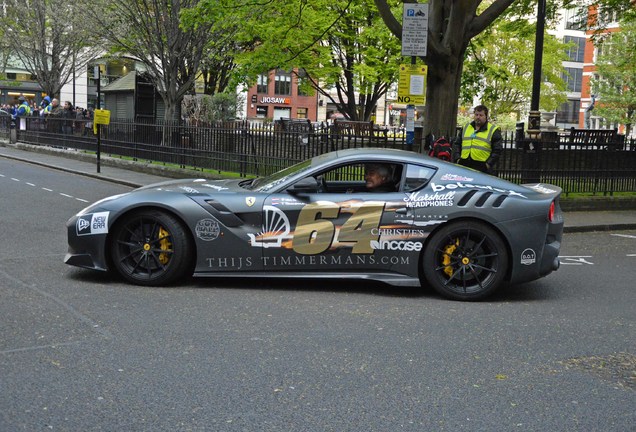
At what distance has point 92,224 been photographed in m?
7.14

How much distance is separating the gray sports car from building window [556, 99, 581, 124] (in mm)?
81388

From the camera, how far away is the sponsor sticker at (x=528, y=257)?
7.03 meters

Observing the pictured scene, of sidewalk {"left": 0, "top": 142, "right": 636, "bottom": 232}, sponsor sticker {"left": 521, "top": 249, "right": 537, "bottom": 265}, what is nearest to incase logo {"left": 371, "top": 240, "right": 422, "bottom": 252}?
sponsor sticker {"left": 521, "top": 249, "right": 537, "bottom": 265}

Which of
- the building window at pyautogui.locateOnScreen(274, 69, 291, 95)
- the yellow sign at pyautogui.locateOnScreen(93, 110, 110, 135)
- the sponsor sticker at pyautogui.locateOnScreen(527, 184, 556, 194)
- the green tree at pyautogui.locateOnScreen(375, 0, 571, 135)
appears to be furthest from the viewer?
the building window at pyautogui.locateOnScreen(274, 69, 291, 95)

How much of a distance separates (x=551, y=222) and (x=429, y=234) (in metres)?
1.24

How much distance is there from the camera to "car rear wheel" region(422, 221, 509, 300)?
700cm

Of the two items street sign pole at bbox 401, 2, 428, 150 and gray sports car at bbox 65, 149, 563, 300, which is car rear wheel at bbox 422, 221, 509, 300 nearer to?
gray sports car at bbox 65, 149, 563, 300

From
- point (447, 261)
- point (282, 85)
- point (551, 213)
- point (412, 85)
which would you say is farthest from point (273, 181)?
point (282, 85)

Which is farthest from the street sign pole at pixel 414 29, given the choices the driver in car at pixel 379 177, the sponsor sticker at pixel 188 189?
the sponsor sticker at pixel 188 189

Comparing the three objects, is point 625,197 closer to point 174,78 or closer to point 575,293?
point 575,293

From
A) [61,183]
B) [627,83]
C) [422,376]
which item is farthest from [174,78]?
[627,83]

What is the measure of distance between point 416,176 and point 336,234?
0.99 m

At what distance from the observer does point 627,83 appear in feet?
171

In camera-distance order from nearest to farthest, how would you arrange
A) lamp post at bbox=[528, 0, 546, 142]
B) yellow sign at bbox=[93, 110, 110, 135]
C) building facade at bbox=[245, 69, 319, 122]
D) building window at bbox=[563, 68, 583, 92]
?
lamp post at bbox=[528, 0, 546, 142], yellow sign at bbox=[93, 110, 110, 135], building facade at bbox=[245, 69, 319, 122], building window at bbox=[563, 68, 583, 92]
